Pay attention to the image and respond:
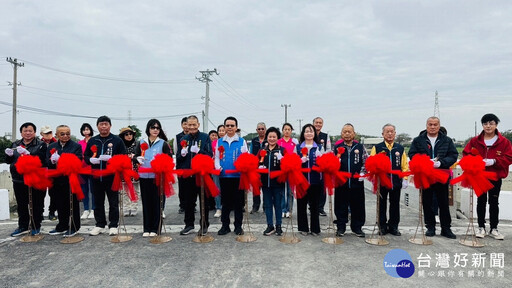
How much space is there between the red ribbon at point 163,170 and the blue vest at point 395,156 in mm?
3234

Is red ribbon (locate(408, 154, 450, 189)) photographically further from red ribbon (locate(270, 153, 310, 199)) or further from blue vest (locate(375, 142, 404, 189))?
red ribbon (locate(270, 153, 310, 199))

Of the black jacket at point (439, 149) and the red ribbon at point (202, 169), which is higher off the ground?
the black jacket at point (439, 149)

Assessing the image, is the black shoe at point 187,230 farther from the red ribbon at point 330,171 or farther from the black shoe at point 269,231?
the red ribbon at point 330,171

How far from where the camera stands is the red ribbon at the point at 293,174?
457cm

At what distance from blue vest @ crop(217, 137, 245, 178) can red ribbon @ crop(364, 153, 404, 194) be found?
6.44ft

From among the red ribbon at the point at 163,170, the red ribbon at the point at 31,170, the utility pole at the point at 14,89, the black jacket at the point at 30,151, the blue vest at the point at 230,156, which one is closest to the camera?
the red ribbon at the point at 163,170

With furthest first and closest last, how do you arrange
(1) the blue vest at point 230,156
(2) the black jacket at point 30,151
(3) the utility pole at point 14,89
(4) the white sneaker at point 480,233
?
(3) the utility pole at point 14,89 < (2) the black jacket at point 30,151 < (1) the blue vest at point 230,156 < (4) the white sneaker at point 480,233

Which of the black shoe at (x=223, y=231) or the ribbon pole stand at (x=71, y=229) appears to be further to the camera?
the black shoe at (x=223, y=231)

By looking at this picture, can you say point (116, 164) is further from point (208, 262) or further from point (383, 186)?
point (383, 186)

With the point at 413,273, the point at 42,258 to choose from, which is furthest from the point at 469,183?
the point at 42,258

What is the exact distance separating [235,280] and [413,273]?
6.53 feet

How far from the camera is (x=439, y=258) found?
157 inches

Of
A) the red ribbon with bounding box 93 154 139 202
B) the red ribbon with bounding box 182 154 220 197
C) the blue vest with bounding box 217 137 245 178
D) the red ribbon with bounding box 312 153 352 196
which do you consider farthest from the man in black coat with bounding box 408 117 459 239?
the red ribbon with bounding box 93 154 139 202

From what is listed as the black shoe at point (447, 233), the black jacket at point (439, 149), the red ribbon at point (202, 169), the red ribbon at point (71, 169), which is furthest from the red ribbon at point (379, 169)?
the red ribbon at point (71, 169)
